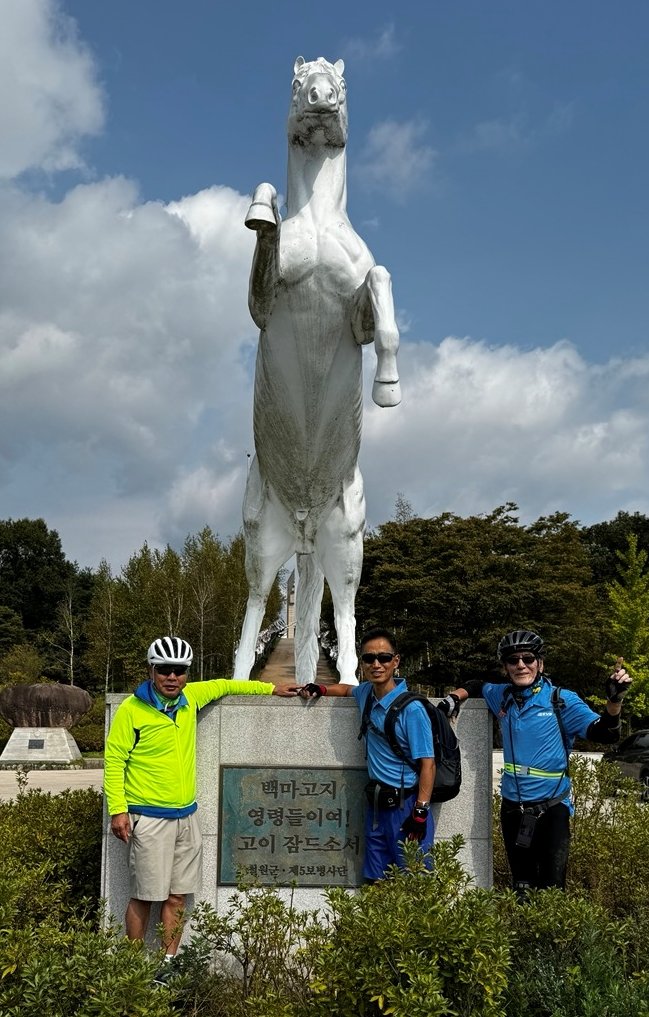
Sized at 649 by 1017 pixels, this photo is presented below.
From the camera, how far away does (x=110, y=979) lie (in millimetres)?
2537

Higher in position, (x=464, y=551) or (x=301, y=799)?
(x=464, y=551)

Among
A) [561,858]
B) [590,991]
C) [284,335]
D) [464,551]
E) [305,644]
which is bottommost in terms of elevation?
[590,991]

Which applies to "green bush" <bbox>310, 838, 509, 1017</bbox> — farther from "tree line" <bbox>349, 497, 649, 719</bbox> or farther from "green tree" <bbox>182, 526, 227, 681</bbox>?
"green tree" <bbox>182, 526, 227, 681</bbox>

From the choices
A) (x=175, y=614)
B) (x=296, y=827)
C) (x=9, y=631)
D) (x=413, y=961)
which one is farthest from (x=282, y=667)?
(x=413, y=961)

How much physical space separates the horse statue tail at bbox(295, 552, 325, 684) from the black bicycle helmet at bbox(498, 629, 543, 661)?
159cm

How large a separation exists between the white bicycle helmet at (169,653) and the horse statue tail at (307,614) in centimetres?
153

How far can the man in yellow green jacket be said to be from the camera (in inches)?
145

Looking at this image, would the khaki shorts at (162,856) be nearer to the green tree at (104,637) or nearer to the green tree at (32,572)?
the green tree at (104,637)

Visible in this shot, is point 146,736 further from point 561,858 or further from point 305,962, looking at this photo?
point 561,858

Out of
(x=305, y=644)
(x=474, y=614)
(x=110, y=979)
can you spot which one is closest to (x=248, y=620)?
(x=305, y=644)

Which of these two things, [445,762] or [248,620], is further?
[248,620]

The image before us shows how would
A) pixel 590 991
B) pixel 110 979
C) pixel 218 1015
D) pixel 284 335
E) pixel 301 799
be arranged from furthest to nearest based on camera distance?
pixel 284 335, pixel 301 799, pixel 218 1015, pixel 590 991, pixel 110 979

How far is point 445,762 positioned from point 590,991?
4.15ft

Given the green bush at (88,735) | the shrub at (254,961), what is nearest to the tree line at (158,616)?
the green bush at (88,735)
